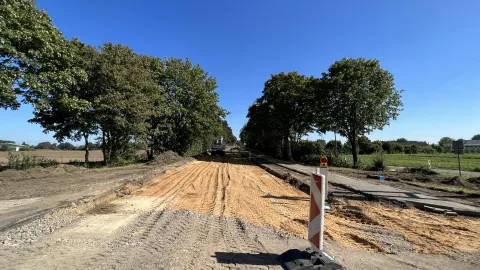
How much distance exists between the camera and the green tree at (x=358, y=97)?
25.2m

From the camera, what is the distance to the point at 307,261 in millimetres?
3715

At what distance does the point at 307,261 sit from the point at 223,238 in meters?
1.94

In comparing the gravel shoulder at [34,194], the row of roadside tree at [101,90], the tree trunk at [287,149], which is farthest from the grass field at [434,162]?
the gravel shoulder at [34,194]

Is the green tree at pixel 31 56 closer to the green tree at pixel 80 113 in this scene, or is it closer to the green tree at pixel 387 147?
the green tree at pixel 80 113

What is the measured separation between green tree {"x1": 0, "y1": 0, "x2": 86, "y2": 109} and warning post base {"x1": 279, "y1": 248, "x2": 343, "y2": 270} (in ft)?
47.2

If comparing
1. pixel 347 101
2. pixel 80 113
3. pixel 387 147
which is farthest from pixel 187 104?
pixel 387 147

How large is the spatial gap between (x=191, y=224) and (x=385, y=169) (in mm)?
21898

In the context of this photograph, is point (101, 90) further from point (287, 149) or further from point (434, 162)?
point (434, 162)

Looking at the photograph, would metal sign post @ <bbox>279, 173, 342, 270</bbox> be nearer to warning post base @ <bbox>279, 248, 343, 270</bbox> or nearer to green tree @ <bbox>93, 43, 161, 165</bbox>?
warning post base @ <bbox>279, 248, 343, 270</bbox>

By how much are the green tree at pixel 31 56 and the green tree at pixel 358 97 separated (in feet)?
71.0

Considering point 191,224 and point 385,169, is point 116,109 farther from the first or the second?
point 385,169

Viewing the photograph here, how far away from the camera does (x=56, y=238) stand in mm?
4953

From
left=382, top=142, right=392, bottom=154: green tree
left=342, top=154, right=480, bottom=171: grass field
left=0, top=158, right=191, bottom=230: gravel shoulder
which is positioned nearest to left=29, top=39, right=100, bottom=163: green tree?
left=0, top=158, right=191, bottom=230: gravel shoulder

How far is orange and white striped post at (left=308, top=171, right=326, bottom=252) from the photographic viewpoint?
153 inches
